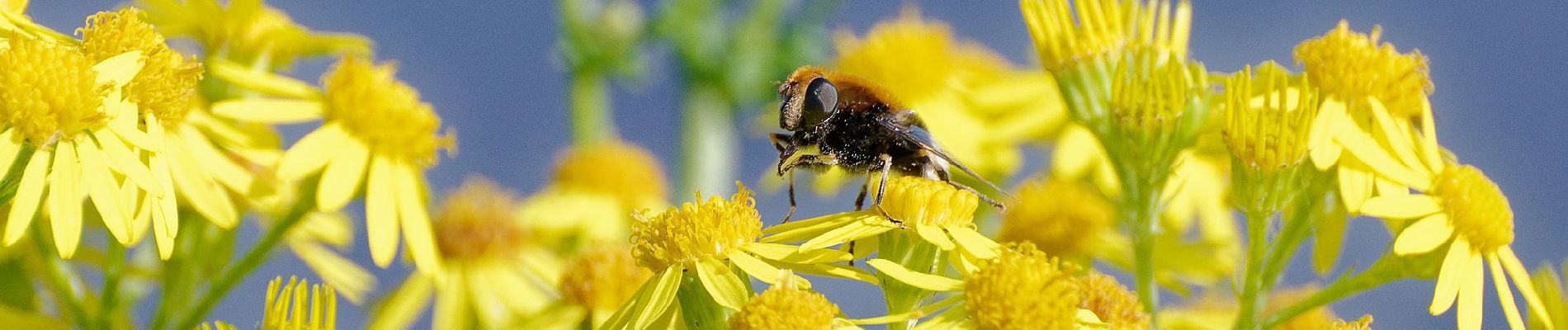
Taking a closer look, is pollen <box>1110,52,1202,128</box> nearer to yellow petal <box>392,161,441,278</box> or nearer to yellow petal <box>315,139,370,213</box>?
yellow petal <box>392,161,441,278</box>

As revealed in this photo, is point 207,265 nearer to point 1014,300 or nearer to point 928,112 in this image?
point 1014,300

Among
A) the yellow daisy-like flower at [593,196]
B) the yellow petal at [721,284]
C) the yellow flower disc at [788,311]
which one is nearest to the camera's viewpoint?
the yellow flower disc at [788,311]

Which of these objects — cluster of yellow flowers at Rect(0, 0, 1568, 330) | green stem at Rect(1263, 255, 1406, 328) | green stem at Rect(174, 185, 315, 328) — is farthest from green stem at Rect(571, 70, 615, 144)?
green stem at Rect(1263, 255, 1406, 328)

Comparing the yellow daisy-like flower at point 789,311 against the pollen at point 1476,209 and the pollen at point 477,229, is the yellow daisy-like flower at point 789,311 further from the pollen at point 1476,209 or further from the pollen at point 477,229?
the pollen at point 477,229

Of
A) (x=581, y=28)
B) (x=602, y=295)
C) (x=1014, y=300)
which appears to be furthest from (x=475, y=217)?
Answer: (x=1014, y=300)

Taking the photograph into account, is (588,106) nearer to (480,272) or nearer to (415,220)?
(480,272)

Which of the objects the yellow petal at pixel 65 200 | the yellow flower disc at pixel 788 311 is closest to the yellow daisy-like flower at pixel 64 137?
the yellow petal at pixel 65 200

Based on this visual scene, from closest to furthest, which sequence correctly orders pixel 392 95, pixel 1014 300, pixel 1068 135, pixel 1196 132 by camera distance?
pixel 1014 300 → pixel 1196 132 → pixel 392 95 → pixel 1068 135
